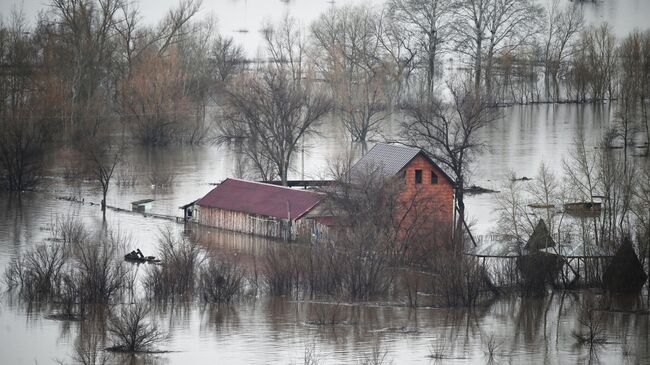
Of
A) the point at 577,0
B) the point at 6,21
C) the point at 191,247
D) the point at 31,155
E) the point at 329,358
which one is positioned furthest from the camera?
the point at 577,0

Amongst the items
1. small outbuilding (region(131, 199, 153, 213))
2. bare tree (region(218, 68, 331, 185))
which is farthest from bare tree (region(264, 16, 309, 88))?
small outbuilding (region(131, 199, 153, 213))

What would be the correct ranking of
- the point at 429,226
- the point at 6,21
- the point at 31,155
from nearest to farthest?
the point at 429,226, the point at 31,155, the point at 6,21

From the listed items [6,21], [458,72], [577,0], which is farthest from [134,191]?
[577,0]

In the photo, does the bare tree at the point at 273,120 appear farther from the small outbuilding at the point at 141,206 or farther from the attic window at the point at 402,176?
the attic window at the point at 402,176

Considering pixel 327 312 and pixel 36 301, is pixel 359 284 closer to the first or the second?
pixel 327 312

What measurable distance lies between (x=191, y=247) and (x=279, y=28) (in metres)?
41.0

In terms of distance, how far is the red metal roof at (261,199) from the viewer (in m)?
25.6

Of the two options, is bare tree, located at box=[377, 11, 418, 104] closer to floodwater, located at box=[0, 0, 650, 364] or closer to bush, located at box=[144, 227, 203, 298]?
floodwater, located at box=[0, 0, 650, 364]

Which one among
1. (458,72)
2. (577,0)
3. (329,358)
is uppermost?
(577,0)

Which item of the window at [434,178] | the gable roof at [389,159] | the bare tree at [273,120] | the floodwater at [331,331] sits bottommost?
the floodwater at [331,331]

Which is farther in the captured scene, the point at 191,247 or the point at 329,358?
the point at 191,247

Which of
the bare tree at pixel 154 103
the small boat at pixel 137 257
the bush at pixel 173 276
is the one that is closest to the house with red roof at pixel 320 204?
the small boat at pixel 137 257

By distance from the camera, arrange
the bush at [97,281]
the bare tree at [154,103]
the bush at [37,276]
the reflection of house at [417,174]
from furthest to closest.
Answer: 1. the bare tree at [154,103]
2. the reflection of house at [417,174]
3. the bush at [37,276]
4. the bush at [97,281]

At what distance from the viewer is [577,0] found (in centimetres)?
7081
